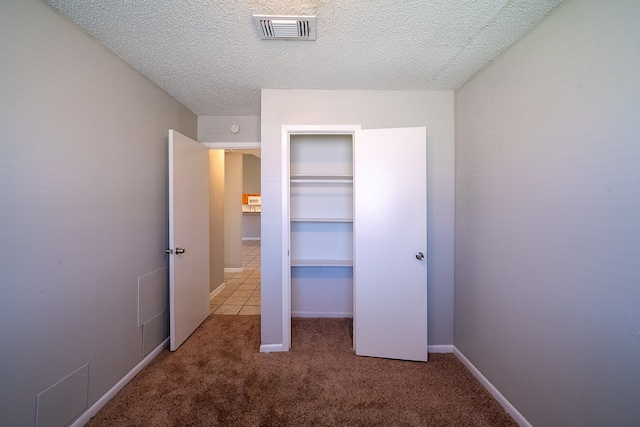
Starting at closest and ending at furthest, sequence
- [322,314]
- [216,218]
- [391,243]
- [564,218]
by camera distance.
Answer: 1. [564,218]
2. [391,243]
3. [322,314]
4. [216,218]

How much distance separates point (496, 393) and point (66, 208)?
9.96 feet

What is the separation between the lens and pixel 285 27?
1413 mm

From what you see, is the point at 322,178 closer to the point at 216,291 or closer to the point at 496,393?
the point at 496,393

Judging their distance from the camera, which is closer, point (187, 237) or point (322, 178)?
point (187, 237)

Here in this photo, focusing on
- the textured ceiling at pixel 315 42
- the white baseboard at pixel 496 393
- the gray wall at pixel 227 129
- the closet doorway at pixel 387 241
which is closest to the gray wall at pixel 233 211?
the gray wall at pixel 227 129

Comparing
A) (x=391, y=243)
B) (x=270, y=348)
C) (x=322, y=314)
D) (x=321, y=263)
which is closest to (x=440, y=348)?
(x=391, y=243)

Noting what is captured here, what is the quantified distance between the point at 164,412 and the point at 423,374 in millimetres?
1897

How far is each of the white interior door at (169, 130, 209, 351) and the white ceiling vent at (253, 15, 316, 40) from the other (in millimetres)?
1298

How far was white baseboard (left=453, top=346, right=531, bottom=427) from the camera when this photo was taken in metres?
1.45

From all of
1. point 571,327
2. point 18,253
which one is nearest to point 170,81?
point 18,253

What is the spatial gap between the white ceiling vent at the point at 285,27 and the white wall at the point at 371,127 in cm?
72

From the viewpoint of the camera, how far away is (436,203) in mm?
2213

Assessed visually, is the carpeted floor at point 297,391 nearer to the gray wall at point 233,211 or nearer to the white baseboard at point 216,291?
the white baseboard at point 216,291

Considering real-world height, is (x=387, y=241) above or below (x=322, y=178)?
below
